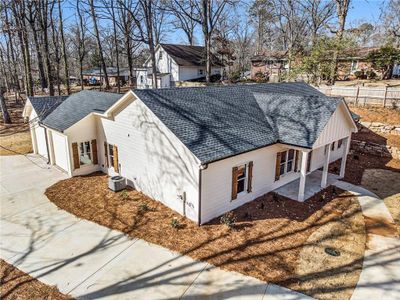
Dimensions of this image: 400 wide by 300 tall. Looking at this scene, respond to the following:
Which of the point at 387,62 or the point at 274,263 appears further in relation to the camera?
the point at 387,62

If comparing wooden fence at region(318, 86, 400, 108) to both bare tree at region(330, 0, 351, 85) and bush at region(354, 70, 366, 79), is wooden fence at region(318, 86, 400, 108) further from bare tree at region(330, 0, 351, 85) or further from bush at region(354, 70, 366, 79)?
bush at region(354, 70, 366, 79)

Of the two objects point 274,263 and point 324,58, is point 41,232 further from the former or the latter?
point 324,58

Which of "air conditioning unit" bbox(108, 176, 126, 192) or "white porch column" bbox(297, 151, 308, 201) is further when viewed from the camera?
"air conditioning unit" bbox(108, 176, 126, 192)

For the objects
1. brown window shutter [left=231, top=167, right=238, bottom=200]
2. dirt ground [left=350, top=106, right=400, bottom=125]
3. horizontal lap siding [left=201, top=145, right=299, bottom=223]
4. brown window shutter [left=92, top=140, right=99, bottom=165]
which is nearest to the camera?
horizontal lap siding [left=201, top=145, right=299, bottom=223]

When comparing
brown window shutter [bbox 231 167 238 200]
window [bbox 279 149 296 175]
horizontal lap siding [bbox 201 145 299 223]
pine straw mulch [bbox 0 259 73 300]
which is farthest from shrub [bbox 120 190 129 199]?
window [bbox 279 149 296 175]

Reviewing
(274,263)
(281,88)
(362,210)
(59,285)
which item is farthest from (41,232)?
(281,88)

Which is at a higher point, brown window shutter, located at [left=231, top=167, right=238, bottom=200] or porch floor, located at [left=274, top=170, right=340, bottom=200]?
brown window shutter, located at [left=231, top=167, right=238, bottom=200]
